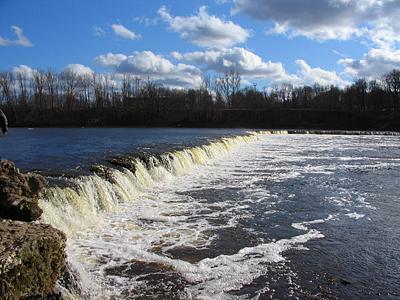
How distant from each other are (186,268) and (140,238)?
2.42m

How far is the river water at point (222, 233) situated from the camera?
8359 mm

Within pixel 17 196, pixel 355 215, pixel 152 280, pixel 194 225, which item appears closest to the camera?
pixel 152 280

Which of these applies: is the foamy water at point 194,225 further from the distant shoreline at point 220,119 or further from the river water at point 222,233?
the distant shoreline at point 220,119

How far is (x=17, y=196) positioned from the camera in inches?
376

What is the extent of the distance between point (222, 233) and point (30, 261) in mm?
6238

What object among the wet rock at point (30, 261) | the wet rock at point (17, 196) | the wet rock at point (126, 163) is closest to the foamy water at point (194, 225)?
the wet rock at point (126, 163)

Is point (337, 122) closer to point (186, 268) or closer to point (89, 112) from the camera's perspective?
point (89, 112)

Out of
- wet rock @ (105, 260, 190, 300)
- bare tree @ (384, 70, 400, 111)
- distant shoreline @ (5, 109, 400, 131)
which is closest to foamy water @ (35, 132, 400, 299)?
wet rock @ (105, 260, 190, 300)


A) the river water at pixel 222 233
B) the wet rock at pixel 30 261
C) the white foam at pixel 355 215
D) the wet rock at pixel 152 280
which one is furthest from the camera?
the white foam at pixel 355 215

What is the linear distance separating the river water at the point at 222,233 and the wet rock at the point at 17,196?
70cm

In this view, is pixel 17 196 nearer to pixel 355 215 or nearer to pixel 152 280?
pixel 152 280

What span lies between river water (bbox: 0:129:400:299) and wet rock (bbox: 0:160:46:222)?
0.70 metres

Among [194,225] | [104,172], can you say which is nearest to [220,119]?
[104,172]

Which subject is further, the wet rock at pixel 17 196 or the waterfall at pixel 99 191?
the waterfall at pixel 99 191
